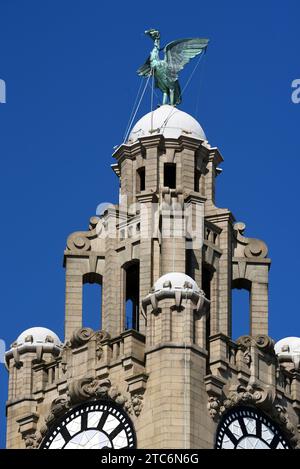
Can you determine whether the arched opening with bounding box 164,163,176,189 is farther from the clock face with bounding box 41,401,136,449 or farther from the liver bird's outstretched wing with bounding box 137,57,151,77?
the clock face with bounding box 41,401,136,449

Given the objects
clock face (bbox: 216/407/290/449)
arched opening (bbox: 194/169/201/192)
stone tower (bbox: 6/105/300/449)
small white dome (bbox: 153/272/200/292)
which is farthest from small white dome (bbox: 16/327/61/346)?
clock face (bbox: 216/407/290/449)

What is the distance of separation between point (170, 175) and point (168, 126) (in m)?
1.13

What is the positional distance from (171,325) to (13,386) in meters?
4.98

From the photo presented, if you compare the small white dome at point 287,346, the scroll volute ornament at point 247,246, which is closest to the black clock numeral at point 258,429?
the small white dome at point 287,346

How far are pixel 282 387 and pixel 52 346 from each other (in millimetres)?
5240

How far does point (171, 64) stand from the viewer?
145 m

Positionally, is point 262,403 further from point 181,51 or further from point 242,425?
point 181,51

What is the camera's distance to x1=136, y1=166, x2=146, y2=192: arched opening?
143 meters

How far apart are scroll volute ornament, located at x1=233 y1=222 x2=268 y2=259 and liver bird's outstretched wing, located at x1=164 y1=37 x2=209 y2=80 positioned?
3.95 meters

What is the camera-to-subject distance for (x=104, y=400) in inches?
5492

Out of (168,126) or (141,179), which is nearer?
(141,179)

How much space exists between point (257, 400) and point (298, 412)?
5.53 feet

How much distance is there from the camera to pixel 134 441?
138 meters

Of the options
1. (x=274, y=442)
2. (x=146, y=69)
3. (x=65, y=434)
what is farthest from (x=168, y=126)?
(x=274, y=442)
